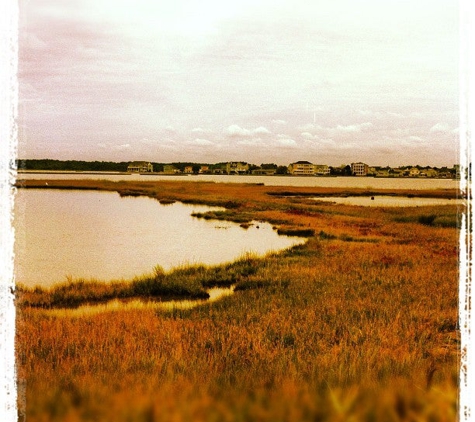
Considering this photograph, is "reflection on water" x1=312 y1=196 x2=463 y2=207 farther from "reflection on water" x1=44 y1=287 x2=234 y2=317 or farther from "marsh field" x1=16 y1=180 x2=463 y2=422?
"reflection on water" x1=44 y1=287 x2=234 y2=317

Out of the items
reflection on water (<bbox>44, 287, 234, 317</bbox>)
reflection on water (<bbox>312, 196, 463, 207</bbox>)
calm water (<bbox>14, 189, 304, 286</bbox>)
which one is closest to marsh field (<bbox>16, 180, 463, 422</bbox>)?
reflection on water (<bbox>44, 287, 234, 317</bbox>)

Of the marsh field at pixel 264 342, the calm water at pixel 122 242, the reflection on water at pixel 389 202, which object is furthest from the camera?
the reflection on water at pixel 389 202

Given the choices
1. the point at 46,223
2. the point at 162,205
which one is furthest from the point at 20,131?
the point at 162,205

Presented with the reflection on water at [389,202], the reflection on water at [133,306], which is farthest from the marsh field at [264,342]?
the reflection on water at [389,202]

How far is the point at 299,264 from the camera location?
18.3 meters

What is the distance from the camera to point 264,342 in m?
8.98

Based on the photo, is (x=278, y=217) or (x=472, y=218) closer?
(x=472, y=218)

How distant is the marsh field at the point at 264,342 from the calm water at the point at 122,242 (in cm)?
140

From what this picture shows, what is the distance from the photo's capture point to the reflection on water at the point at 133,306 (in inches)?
509

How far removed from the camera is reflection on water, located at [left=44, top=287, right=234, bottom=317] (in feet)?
42.4

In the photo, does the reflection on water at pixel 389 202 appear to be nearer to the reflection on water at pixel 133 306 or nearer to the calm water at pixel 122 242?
the calm water at pixel 122 242

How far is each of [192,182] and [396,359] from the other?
55532 mm

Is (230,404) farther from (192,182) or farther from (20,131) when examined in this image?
(192,182)

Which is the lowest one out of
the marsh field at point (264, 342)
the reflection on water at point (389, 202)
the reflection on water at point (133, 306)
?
the reflection on water at point (133, 306)
